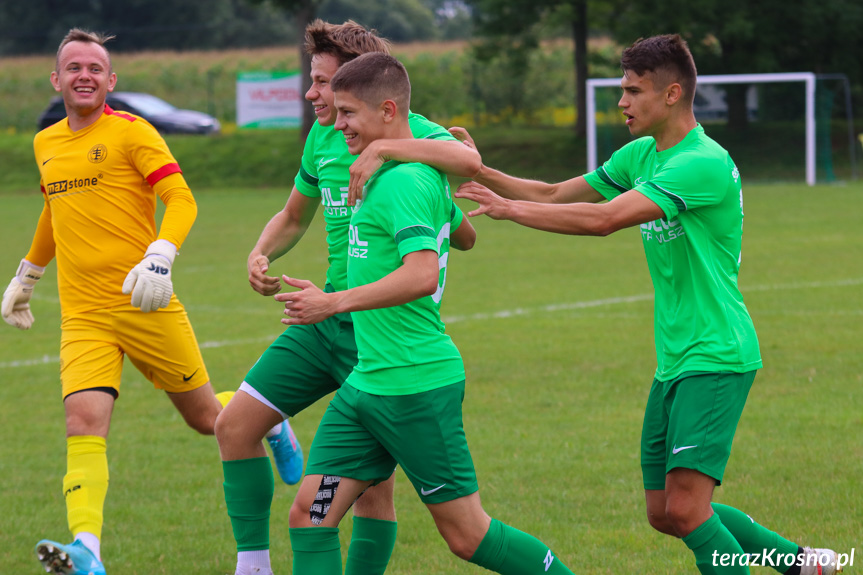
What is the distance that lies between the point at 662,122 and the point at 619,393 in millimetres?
4388

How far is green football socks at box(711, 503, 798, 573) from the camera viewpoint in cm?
425

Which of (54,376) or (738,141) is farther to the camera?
(738,141)

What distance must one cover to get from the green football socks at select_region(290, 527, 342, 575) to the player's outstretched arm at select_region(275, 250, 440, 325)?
78cm

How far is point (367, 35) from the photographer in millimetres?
4590

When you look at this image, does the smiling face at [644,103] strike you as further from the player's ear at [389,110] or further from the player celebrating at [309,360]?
the player's ear at [389,110]

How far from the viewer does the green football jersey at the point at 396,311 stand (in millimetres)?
3650

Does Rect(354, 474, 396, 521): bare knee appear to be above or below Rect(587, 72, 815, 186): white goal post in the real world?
above

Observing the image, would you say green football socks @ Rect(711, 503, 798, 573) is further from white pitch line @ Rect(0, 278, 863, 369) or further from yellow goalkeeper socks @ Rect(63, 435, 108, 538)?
white pitch line @ Rect(0, 278, 863, 369)

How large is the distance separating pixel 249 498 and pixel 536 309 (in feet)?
25.5

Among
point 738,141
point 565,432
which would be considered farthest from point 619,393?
point 738,141

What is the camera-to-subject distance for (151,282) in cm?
480

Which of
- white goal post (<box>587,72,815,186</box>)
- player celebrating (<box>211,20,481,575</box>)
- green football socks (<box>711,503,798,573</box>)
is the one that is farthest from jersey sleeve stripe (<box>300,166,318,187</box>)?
white goal post (<box>587,72,815,186</box>)

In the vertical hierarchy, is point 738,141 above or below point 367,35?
below

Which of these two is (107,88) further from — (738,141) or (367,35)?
(738,141)
